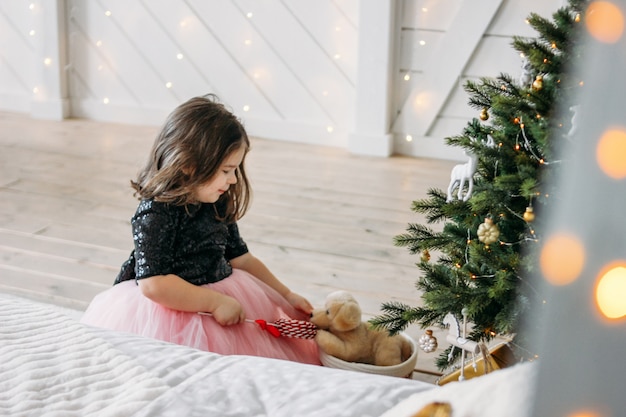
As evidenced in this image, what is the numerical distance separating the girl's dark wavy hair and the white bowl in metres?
0.49

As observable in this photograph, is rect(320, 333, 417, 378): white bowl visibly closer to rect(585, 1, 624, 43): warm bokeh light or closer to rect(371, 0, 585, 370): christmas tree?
rect(371, 0, 585, 370): christmas tree

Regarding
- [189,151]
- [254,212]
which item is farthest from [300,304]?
[254,212]

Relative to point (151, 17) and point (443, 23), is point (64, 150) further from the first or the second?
point (443, 23)

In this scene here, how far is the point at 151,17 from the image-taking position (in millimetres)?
4555

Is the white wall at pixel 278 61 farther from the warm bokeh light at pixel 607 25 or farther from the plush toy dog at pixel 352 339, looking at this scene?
the warm bokeh light at pixel 607 25

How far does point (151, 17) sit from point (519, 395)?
14.3 feet

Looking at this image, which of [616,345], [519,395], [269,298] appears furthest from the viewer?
[269,298]

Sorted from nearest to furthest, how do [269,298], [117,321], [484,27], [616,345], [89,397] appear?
[616,345]
[89,397]
[117,321]
[269,298]
[484,27]

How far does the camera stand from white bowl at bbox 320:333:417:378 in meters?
1.77

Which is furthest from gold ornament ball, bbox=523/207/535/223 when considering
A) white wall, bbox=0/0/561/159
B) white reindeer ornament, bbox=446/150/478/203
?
white wall, bbox=0/0/561/159

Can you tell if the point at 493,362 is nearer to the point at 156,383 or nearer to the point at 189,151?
the point at 189,151

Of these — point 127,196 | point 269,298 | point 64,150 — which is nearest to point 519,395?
point 269,298

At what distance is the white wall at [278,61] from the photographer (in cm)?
397

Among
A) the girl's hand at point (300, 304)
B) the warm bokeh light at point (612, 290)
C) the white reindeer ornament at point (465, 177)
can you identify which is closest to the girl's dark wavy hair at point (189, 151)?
the girl's hand at point (300, 304)
